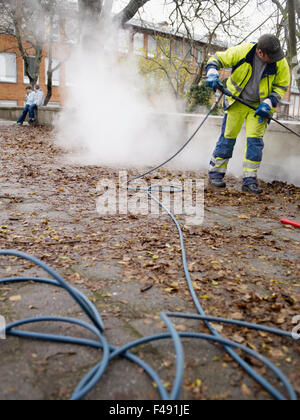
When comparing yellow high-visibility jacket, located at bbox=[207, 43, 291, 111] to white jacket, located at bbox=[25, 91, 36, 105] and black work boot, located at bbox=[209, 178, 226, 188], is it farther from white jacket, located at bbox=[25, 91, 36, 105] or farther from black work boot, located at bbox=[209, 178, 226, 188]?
white jacket, located at bbox=[25, 91, 36, 105]

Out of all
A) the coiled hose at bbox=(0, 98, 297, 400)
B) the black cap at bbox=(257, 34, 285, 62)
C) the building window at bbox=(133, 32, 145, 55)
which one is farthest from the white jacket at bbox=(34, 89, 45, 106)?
the coiled hose at bbox=(0, 98, 297, 400)

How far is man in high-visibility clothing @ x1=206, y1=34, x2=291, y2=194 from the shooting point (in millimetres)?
4633

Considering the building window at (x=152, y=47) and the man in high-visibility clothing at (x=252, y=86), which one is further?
the building window at (x=152, y=47)

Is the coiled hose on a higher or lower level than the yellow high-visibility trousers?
lower

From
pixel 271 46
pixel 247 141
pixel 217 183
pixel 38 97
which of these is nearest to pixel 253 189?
pixel 217 183

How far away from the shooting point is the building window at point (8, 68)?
28.8 metres

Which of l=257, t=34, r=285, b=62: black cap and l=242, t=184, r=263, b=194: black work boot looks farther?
l=242, t=184, r=263, b=194: black work boot

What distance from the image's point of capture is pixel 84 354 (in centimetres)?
166

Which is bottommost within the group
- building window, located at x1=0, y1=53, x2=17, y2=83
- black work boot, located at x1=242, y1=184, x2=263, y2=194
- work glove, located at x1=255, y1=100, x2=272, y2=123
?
black work boot, located at x1=242, y1=184, x2=263, y2=194

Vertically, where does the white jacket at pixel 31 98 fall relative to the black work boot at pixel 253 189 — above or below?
above

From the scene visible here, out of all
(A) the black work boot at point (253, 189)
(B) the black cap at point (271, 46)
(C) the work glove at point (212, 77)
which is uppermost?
(B) the black cap at point (271, 46)

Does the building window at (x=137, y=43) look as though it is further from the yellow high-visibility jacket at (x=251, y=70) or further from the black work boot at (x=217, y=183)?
the black work boot at (x=217, y=183)


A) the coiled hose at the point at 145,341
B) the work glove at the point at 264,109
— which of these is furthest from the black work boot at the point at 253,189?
the coiled hose at the point at 145,341

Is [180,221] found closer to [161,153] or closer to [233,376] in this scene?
[233,376]
